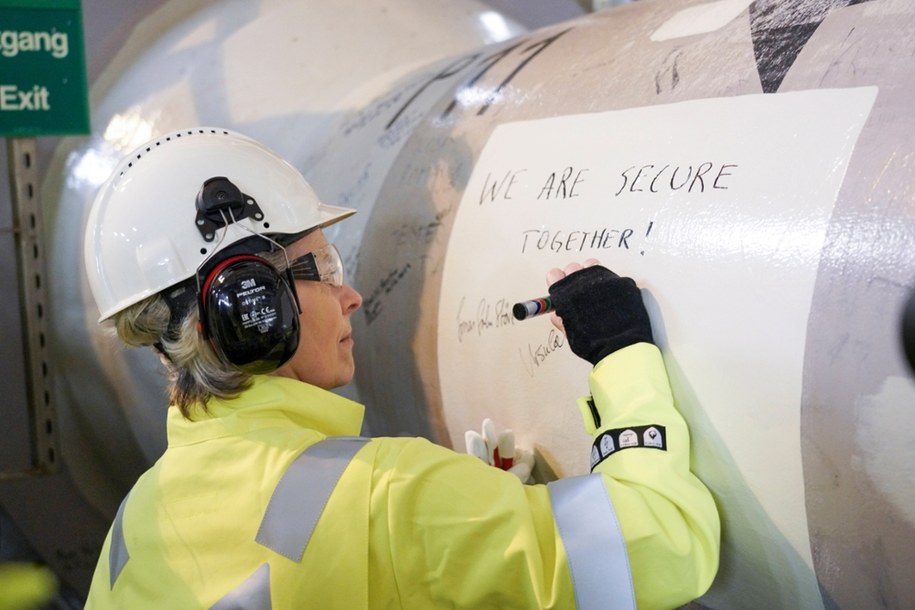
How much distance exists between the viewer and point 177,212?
1.10 m

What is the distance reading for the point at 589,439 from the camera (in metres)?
1.08

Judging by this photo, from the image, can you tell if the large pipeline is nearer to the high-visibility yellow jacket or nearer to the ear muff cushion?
the high-visibility yellow jacket

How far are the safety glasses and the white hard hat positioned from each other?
31 mm

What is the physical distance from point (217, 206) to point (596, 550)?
0.50 metres

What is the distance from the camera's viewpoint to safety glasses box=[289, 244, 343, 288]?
1.12 metres

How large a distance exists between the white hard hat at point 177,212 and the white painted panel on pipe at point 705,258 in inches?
9.4

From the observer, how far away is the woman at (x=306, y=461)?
0.92 m

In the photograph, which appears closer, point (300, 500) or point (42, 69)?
point (300, 500)

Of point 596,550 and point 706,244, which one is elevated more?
point 706,244

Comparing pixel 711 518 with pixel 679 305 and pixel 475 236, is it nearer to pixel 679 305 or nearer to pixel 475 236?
pixel 679 305

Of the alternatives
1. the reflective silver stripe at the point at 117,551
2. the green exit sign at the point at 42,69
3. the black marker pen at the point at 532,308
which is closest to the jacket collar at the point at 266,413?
the reflective silver stripe at the point at 117,551

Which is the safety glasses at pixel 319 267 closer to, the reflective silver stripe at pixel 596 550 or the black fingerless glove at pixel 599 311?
the black fingerless glove at pixel 599 311

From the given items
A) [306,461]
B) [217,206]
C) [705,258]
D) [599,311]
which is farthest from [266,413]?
[705,258]

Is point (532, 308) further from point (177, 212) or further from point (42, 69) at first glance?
point (42, 69)
